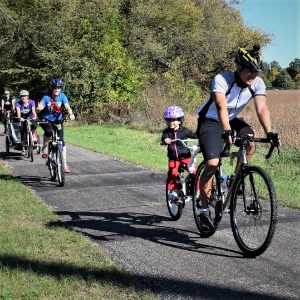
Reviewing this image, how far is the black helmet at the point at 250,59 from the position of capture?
15.3 feet

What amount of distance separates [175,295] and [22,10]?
31.0 meters

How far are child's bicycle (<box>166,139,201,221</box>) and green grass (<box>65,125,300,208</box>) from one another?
185 cm

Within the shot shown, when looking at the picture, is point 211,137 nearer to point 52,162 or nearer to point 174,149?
point 174,149

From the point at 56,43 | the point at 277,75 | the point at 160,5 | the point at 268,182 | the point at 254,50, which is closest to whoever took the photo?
the point at 268,182

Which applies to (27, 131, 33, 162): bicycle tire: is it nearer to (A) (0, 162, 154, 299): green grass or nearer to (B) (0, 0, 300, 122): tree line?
(A) (0, 162, 154, 299): green grass

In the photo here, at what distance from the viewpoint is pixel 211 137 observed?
5.08 m

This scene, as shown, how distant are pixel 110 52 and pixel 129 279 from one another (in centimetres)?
2537

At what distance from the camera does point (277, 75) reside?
372ft

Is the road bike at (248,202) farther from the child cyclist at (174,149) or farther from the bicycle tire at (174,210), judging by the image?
the child cyclist at (174,149)

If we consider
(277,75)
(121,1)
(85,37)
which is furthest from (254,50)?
(277,75)

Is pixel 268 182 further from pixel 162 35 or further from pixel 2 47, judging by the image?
pixel 162 35

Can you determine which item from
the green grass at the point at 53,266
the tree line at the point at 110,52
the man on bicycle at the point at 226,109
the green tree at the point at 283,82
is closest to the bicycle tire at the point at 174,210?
the man on bicycle at the point at 226,109

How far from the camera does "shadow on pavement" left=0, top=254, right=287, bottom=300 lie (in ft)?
12.7

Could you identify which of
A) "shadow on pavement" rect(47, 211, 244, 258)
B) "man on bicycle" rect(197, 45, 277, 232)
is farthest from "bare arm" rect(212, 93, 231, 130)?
"shadow on pavement" rect(47, 211, 244, 258)
